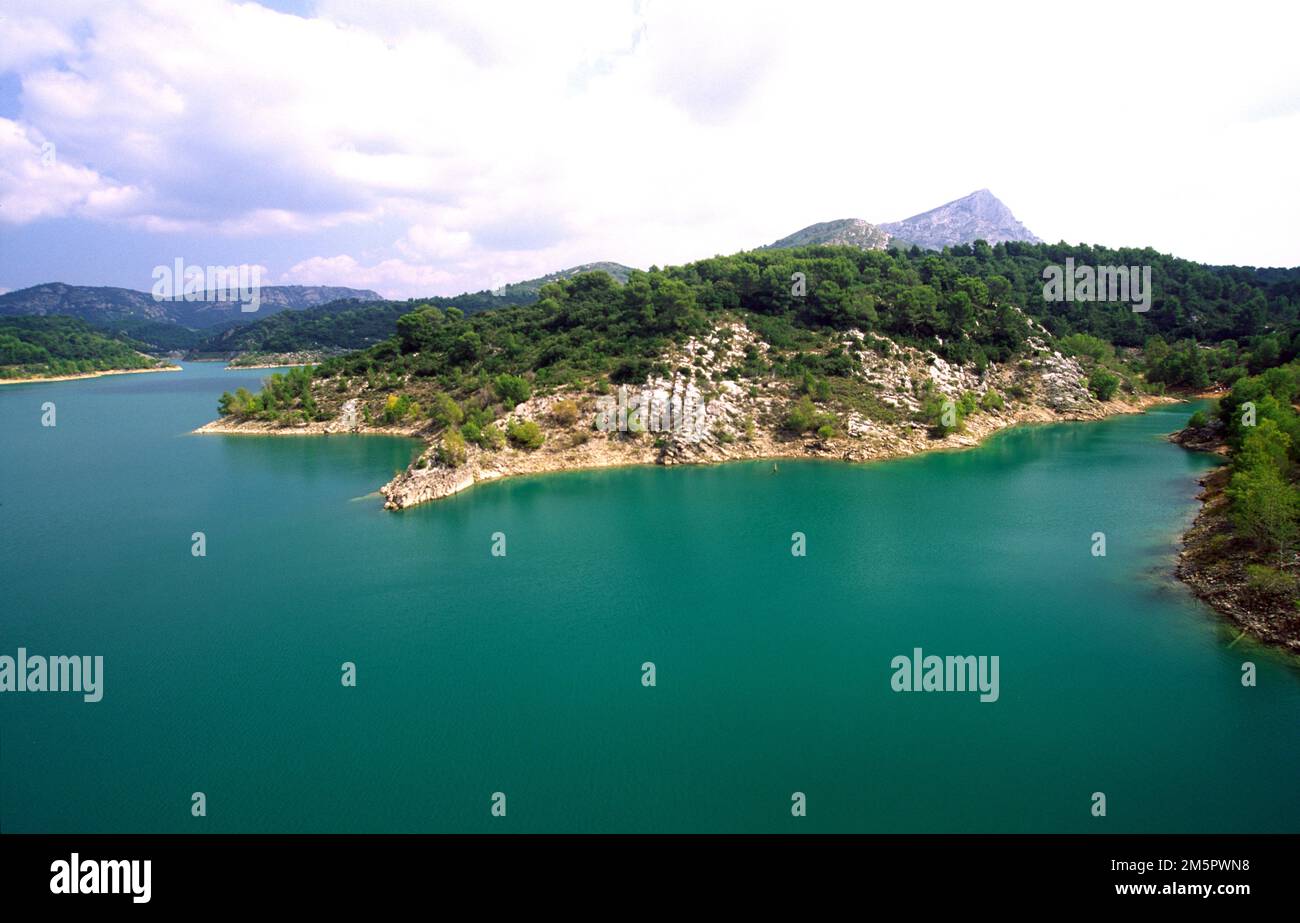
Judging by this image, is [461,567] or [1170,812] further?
[461,567]

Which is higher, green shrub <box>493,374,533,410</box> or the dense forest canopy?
the dense forest canopy

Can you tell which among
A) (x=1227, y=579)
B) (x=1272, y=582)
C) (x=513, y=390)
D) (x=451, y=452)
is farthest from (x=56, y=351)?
(x=1272, y=582)

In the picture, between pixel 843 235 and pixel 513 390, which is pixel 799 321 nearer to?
pixel 513 390

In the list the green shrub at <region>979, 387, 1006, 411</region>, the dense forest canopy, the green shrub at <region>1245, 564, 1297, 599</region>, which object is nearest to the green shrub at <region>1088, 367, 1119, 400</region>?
the dense forest canopy

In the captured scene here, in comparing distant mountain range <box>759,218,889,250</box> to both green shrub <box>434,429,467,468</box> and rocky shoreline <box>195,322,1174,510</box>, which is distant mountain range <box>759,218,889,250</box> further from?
green shrub <box>434,429,467,468</box>

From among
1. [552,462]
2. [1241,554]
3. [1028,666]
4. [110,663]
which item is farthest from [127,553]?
[1241,554]
